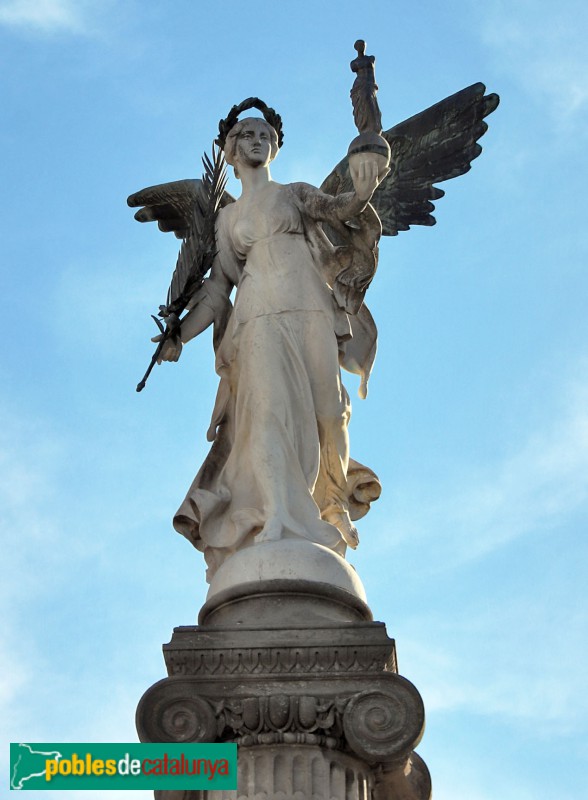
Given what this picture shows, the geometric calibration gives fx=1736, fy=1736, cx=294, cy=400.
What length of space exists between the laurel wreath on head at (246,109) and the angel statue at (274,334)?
13 mm

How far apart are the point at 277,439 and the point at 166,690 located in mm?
2517

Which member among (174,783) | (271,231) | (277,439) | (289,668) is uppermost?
(271,231)

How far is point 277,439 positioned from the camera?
13.6 metres

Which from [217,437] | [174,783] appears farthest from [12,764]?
[217,437]

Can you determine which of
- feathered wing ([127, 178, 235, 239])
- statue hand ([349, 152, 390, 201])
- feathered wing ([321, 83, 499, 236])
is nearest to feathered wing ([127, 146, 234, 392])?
feathered wing ([127, 178, 235, 239])

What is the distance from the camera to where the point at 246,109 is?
15.6 metres

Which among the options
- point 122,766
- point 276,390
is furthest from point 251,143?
point 122,766

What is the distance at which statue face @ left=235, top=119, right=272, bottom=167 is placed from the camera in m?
15.3

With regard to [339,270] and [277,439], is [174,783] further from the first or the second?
[339,270]

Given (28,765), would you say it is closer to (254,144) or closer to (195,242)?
(195,242)

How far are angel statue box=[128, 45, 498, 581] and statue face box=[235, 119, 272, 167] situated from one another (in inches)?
0.5

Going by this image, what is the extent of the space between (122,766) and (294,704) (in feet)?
4.00

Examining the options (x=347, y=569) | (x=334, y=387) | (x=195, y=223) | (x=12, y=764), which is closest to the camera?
(x=12, y=764)

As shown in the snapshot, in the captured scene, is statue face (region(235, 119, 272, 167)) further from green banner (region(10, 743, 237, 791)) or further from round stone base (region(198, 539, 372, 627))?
green banner (region(10, 743, 237, 791))
